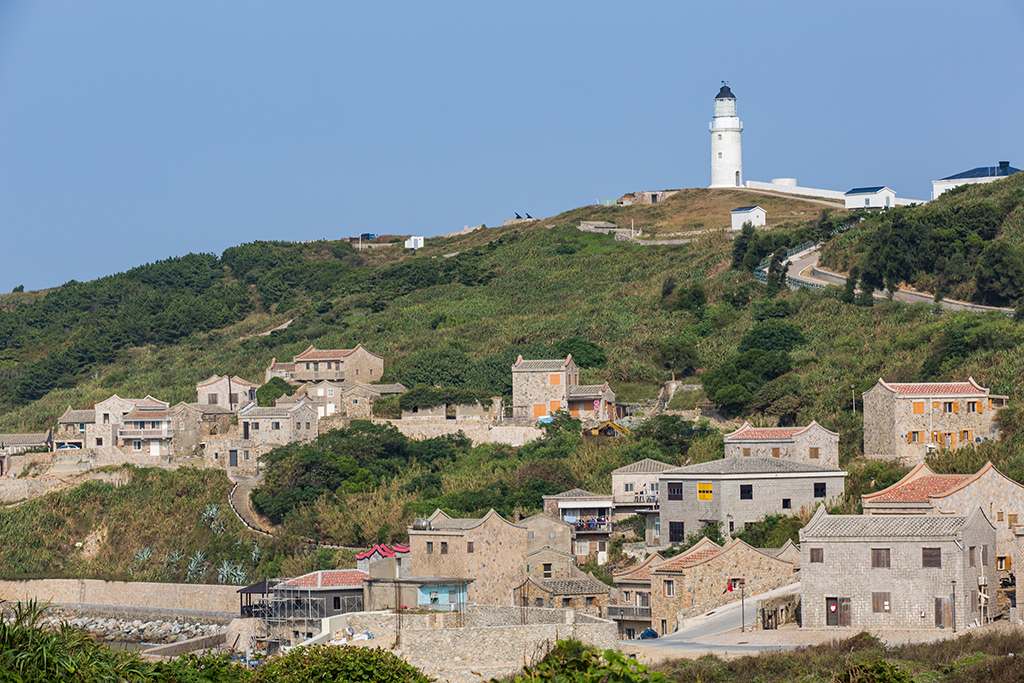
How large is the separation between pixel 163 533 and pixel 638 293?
115 ft

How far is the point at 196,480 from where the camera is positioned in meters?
62.1

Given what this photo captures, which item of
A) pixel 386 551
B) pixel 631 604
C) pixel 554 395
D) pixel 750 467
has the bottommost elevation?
pixel 631 604

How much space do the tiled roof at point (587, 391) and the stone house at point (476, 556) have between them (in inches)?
776

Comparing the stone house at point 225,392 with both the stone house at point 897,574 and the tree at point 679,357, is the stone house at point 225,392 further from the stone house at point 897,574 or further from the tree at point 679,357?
the stone house at point 897,574

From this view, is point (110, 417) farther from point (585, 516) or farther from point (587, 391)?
point (585, 516)

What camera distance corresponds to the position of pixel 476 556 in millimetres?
41844

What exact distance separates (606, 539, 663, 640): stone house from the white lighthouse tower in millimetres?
78365

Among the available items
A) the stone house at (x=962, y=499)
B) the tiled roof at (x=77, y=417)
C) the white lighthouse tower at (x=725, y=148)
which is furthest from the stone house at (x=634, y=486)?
the white lighthouse tower at (x=725, y=148)

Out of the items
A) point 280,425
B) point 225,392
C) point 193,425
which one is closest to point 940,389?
point 280,425

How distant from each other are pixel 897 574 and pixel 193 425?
4034 centimetres

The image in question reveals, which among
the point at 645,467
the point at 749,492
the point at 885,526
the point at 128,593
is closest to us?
the point at 885,526

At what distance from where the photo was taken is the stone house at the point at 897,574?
3456cm

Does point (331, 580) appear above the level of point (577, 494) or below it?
below

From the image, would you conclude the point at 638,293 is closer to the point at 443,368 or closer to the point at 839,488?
the point at 443,368
